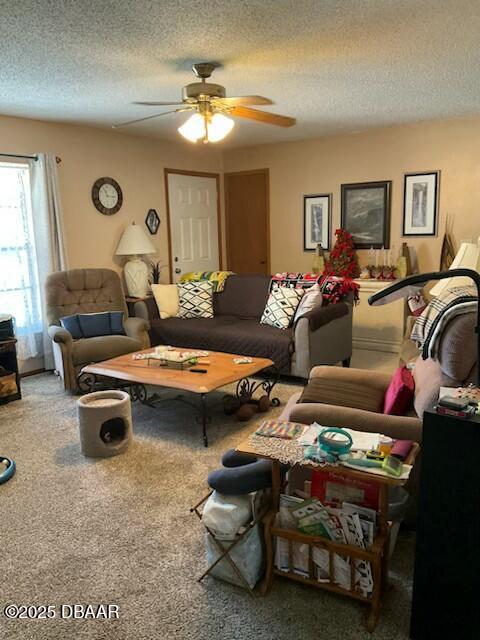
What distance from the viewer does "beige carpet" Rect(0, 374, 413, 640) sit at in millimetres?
1804

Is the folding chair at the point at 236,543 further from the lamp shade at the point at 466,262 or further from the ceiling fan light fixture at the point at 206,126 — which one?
the ceiling fan light fixture at the point at 206,126

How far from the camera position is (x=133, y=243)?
5.43 meters

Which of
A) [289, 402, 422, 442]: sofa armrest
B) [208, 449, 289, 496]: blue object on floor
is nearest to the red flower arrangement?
[289, 402, 422, 442]: sofa armrest

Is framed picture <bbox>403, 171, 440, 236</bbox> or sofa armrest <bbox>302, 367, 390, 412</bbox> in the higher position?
framed picture <bbox>403, 171, 440, 236</bbox>

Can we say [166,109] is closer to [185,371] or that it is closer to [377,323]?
[185,371]

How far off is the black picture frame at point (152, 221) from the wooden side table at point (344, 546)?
4.48 m

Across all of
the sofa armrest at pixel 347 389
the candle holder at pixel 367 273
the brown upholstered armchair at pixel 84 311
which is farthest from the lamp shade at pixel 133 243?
the sofa armrest at pixel 347 389

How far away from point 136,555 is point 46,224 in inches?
138

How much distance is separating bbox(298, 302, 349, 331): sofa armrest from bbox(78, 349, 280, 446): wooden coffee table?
0.69 m

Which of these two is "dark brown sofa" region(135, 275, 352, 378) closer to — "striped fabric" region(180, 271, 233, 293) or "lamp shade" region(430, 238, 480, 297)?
"striped fabric" region(180, 271, 233, 293)

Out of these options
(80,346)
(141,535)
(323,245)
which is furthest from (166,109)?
(141,535)

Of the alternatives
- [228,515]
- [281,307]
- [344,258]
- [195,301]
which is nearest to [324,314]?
[281,307]

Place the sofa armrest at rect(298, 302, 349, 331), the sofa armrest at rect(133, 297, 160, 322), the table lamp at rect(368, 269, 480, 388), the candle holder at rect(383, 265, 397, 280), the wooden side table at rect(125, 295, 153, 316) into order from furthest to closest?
the candle holder at rect(383, 265, 397, 280), the wooden side table at rect(125, 295, 153, 316), the sofa armrest at rect(133, 297, 160, 322), the sofa armrest at rect(298, 302, 349, 331), the table lamp at rect(368, 269, 480, 388)

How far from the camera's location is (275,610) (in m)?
1.86
